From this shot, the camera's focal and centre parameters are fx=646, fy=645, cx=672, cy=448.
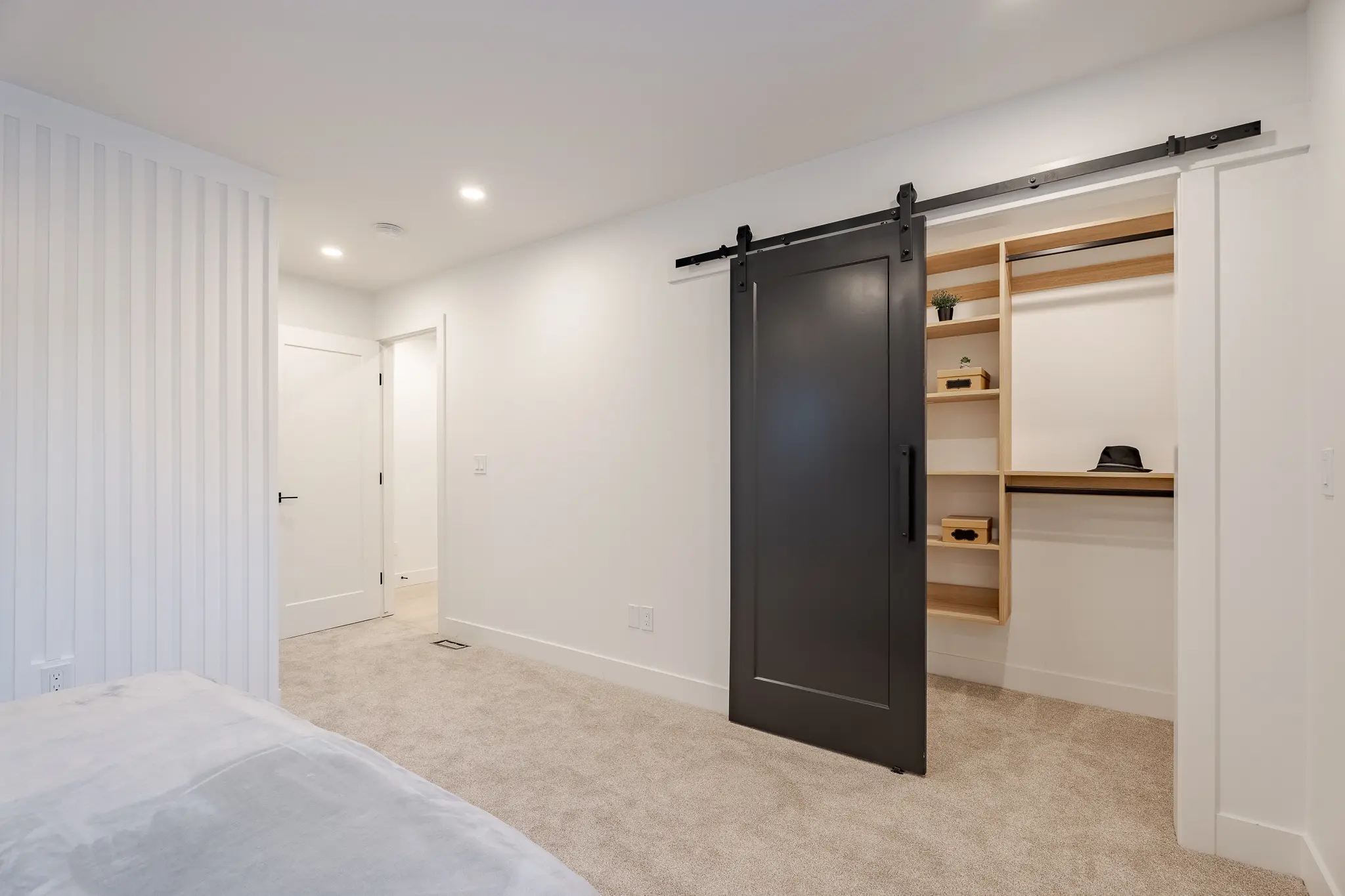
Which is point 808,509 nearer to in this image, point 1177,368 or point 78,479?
point 1177,368

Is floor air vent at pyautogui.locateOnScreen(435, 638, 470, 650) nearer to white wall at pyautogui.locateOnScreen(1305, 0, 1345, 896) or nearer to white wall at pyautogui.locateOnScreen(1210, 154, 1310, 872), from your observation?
white wall at pyautogui.locateOnScreen(1210, 154, 1310, 872)

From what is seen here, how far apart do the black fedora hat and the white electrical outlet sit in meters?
4.47

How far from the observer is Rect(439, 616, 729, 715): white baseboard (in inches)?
127

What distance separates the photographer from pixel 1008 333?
3.34 meters

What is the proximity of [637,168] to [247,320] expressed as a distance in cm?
197

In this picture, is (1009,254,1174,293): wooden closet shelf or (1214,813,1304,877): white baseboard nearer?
(1214,813,1304,877): white baseboard

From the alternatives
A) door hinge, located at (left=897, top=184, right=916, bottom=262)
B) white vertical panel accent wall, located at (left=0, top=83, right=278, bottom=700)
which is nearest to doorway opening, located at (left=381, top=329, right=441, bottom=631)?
white vertical panel accent wall, located at (left=0, top=83, right=278, bottom=700)

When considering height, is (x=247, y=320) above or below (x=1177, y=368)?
above

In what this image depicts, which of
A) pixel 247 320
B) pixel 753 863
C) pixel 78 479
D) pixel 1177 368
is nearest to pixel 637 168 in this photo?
pixel 247 320

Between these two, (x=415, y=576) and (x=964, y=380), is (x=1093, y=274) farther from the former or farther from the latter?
(x=415, y=576)

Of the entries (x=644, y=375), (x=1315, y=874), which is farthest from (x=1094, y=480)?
(x=644, y=375)

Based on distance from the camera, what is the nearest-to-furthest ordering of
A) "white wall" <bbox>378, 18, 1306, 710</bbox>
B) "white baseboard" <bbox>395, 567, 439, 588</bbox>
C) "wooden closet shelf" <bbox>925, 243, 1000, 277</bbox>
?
1. "white wall" <bbox>378, 18, 1306, 710</bbox>
2. "wooden closet shelf" <bbox>925, 243, 1000, 277</bbox>
3. "white baseboard" <bbox>395, 567, 439, 588</bbox>

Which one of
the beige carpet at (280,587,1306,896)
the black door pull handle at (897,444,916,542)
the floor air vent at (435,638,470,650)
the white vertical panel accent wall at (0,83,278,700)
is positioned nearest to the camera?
the beige carpet at (280,587,1306,896)

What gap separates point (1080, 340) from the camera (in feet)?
11.0
